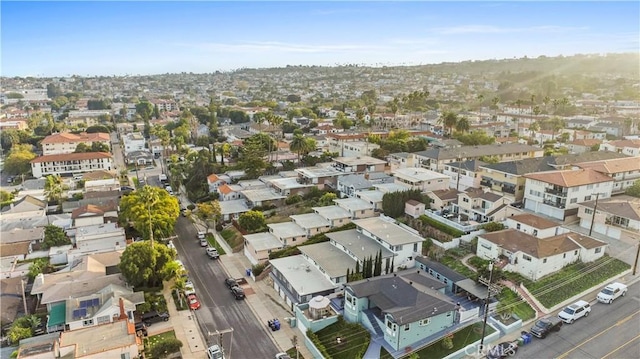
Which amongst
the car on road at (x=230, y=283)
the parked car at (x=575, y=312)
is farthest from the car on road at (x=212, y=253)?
the parked car at (x=575, y=312)

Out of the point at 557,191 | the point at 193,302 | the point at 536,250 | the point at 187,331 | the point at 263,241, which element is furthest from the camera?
the point at 263,241

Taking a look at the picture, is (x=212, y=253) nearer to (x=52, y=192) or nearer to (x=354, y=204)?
(x=354, y=204)

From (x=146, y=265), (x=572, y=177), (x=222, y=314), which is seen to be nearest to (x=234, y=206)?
(x=146, y=265)

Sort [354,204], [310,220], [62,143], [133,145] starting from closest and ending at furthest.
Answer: [310,220] → [354,204] → [62,143] → [133,145]

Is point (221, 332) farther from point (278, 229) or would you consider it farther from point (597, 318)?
point (597, 318)

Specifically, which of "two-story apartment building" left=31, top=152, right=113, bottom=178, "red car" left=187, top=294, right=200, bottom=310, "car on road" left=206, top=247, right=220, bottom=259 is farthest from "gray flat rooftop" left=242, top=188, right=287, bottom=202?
"two-story apartment building" left=31, top=152, right=113, bottom=178

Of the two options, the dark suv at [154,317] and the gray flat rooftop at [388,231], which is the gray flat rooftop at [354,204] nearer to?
the gray flat rooftop at [388,231]

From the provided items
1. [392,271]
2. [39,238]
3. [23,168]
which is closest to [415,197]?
[392,271]

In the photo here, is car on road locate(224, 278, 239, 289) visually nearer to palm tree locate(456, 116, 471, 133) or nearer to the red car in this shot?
the red car
